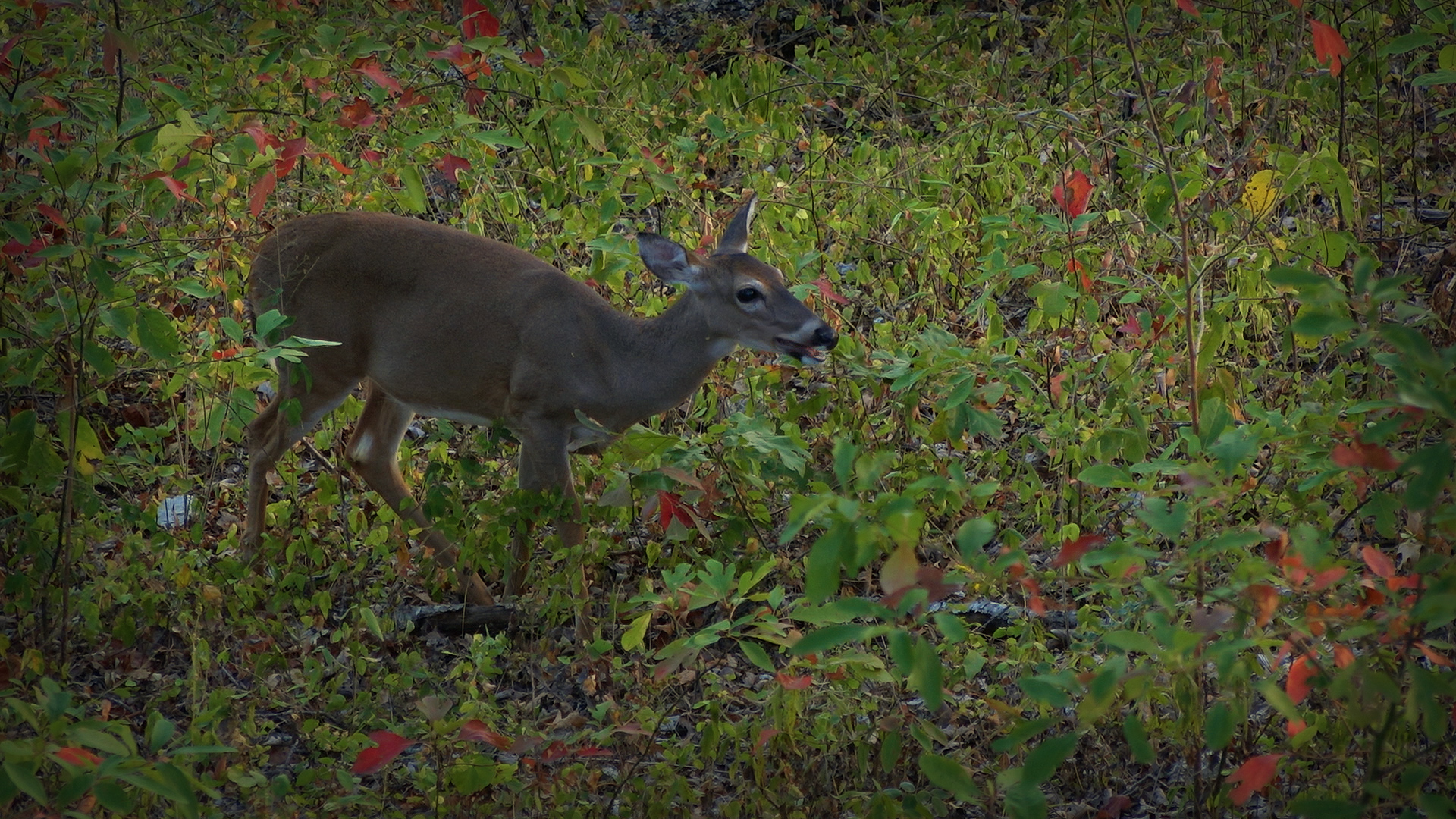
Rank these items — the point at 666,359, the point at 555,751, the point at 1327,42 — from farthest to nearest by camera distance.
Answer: the point at 666,359, the point at 1327,42, the point at 555,751

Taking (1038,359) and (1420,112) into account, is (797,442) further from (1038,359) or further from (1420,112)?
(1420,112)

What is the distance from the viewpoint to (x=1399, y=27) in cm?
621

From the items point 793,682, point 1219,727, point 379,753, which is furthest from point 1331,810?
point 379,753

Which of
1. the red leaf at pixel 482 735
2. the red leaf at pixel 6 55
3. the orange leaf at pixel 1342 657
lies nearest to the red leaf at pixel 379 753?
the red leaf at pixel 482 735

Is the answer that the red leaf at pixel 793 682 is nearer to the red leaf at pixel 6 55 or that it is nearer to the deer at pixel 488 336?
the deer at pixel 488 336

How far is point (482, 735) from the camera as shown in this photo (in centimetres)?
336

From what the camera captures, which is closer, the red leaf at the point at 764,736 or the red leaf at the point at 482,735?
the red leaf at the point at 482,735

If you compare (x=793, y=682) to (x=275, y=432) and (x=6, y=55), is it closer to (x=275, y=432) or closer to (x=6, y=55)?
(x=6, y=55)

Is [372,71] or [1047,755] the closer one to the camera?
[1047,755]

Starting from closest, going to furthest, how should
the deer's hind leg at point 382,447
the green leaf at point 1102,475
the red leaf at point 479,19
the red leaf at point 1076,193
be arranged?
the green leaf at point 1102,475, the red leaf at point 479,19, the red leaf at point 1076,193, the deer's hind leg at point 382,447

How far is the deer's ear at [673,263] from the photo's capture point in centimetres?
548

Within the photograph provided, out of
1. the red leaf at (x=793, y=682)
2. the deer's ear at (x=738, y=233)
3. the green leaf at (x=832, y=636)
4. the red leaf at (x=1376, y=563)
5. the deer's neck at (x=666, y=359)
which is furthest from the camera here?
the deer's ear at (x=738, y=233)

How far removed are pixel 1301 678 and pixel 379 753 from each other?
197cm

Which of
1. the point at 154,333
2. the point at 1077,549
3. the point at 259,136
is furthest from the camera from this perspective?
the point at 259,136
